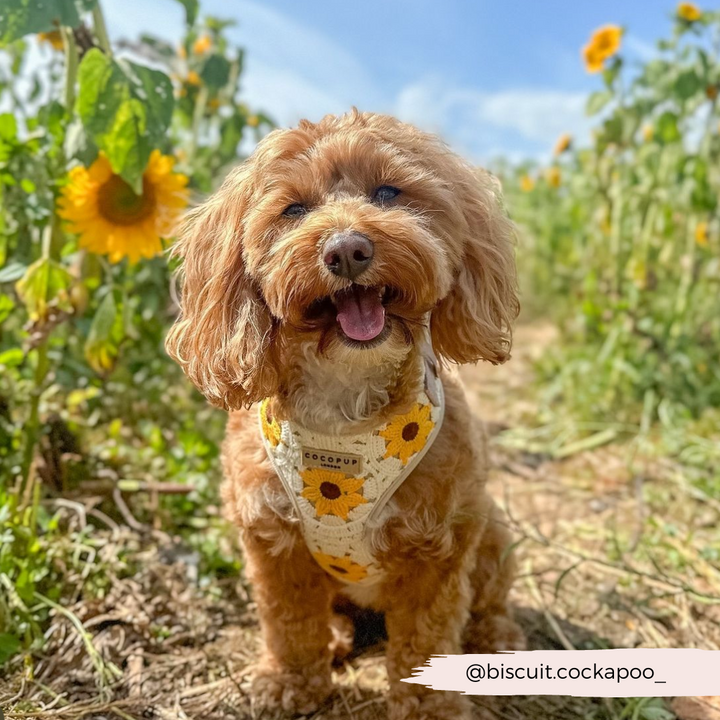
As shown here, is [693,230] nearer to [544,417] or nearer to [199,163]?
[544,417]

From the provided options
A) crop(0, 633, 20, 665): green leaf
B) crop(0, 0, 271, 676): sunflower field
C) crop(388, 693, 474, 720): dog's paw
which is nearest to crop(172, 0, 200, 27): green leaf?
crop(0, 0, 271, 676): sunflower field

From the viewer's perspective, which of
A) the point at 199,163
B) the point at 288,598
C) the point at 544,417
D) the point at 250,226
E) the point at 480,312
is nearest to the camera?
the point at 250,226

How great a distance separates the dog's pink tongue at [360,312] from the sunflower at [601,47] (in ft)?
11.4

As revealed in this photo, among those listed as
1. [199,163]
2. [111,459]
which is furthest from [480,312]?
[199,163]

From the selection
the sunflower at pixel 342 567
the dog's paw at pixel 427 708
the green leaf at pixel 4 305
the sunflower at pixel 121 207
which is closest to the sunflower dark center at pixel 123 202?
the sunflower at pixel 121 207

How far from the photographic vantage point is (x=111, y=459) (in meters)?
3.41

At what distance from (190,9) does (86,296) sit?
1182 mm

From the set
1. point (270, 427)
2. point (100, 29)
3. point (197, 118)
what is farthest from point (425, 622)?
point (197, 118)

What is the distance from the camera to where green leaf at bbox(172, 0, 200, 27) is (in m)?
2.61

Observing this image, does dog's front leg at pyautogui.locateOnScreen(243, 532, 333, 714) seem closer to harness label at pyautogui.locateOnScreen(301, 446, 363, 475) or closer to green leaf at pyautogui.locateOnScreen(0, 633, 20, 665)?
harness label at pyautogui.locateOnScreen(301, 446, 363, 475)

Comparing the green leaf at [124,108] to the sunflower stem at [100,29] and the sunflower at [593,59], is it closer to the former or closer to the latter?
the sunflower stem at [100,29]

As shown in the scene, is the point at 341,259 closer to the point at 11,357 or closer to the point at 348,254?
the point at 348,254

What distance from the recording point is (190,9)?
262 centimetres

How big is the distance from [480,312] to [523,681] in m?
1.13
